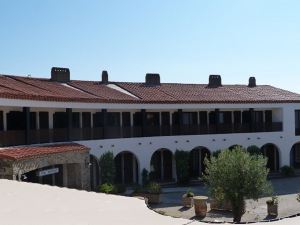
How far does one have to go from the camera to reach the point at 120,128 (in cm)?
3091

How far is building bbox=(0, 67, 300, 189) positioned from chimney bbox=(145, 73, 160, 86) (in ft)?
0.28

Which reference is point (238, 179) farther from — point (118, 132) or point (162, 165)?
point (162, 165)

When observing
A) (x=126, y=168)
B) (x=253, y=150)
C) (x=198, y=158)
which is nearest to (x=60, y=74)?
(x=126, y=168)

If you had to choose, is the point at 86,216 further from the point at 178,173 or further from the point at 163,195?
the point at 178,173

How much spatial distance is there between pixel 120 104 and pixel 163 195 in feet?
21.8

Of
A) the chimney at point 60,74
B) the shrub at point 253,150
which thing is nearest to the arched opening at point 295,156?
the shrub at point 253,150

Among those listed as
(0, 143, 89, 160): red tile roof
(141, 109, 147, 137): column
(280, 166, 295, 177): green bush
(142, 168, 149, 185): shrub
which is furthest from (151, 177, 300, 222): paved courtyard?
(0, 143, 89, 160): red tile roof

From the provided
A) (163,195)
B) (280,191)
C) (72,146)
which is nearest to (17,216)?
(72,146)

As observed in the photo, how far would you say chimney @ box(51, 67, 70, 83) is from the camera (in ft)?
110

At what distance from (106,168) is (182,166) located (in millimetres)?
6691

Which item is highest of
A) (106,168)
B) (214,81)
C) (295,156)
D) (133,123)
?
(214,81)

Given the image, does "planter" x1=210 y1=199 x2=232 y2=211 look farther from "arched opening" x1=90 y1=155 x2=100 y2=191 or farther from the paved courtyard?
"arched opening" x1=90 y1=155 x2=100 y2=191

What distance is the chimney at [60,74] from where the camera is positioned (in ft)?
110

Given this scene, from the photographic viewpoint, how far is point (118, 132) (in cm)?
3081
